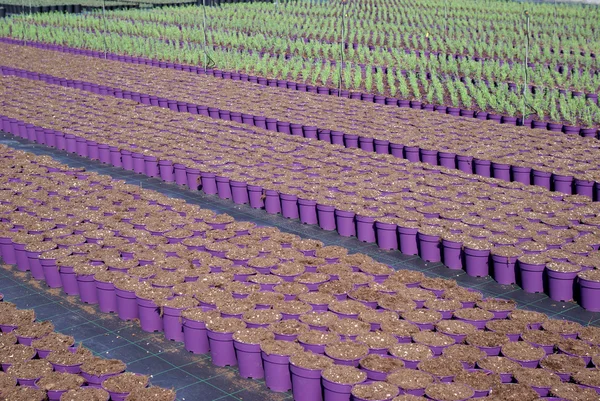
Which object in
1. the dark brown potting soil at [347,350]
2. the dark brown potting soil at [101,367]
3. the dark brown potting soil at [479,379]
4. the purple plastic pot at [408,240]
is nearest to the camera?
the dark brown potting soil at [479,379]

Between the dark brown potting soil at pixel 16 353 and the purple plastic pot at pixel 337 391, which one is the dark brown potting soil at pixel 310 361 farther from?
the dark brown potting soil at pixel 16 353

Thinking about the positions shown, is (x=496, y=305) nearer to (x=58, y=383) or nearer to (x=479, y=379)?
(x=479, y=379)

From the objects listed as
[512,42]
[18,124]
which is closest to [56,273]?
[18,124]

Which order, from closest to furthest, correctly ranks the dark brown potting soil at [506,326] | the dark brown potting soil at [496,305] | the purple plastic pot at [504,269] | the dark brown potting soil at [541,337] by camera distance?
the dark brown potting soil at [541,337]
the dark brown potting soil at [506,326]
the dark brown potting soil at [496,305]
the purple plastic pot at [504,269]

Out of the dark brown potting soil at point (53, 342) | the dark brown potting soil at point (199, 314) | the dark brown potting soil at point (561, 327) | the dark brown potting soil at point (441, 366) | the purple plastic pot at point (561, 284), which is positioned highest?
the dark brown potting soil at point (53, 342)

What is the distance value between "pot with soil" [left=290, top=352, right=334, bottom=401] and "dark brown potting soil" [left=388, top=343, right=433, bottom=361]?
64cm

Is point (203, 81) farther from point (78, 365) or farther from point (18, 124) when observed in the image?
point (78, 365)

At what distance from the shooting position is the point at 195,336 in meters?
7.62

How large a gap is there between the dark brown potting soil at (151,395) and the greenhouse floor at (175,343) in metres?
0.60

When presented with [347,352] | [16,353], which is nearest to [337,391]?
[347,352]

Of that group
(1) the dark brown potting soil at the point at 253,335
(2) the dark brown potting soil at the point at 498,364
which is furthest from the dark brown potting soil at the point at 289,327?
(2) the dark brown potting soil at the point at 498,364

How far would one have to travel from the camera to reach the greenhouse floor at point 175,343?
712cm

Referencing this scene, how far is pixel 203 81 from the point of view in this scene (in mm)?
20953

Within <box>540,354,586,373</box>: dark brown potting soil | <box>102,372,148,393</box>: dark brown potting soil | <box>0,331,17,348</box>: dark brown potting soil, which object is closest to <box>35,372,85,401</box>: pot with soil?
<box>102,372,148,393</box>: dark brown potting soil
